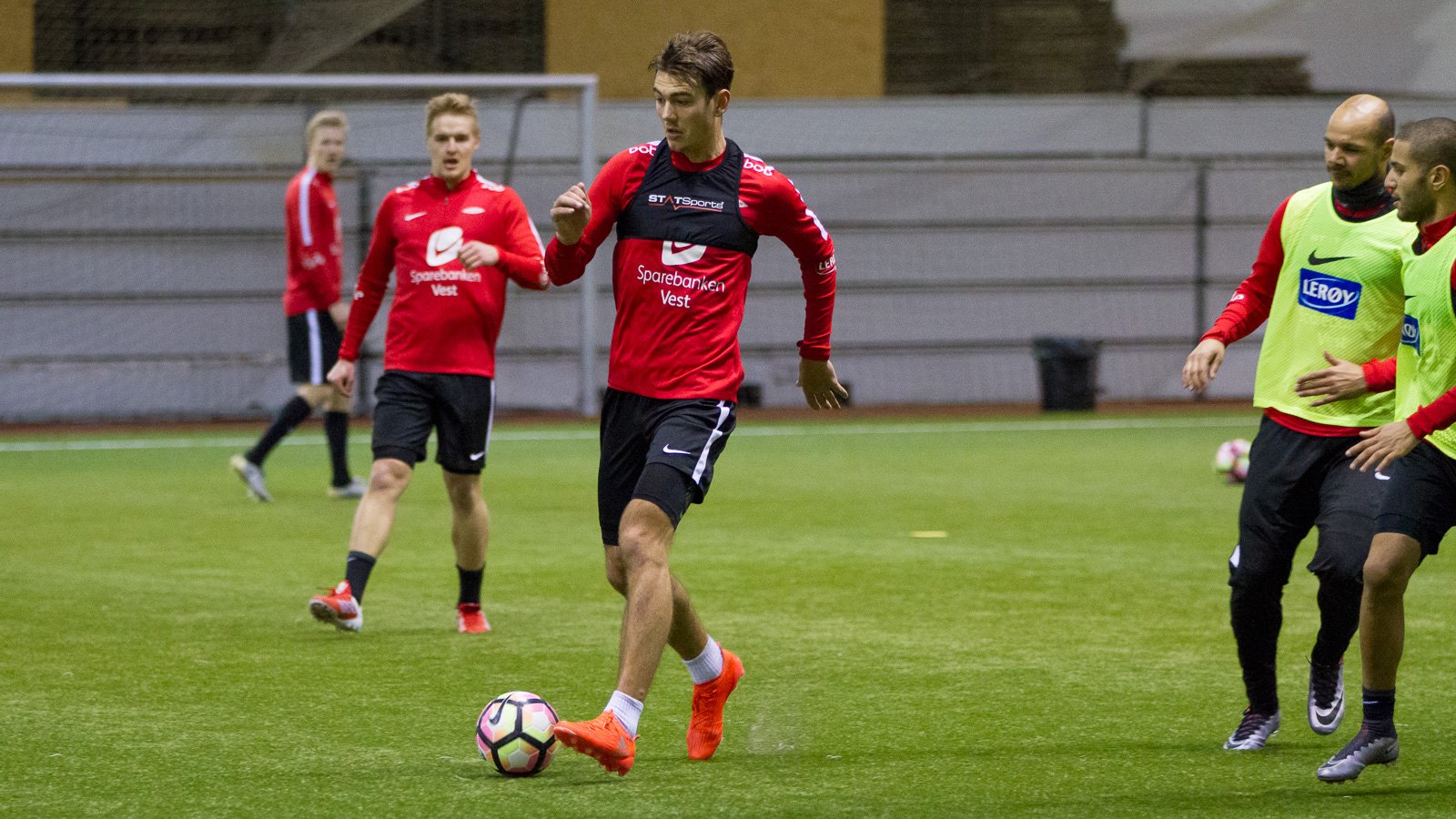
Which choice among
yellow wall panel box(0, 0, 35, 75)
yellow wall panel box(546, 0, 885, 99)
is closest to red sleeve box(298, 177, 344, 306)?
yellow wall panel box(0, 0, 35, 75)

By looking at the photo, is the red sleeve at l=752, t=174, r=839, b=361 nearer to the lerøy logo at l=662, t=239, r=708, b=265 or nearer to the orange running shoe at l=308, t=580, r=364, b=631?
the lerøy logo at l=662, t=239, r=708, b=265

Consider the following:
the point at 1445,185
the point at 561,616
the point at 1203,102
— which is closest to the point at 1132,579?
the point at 561,616

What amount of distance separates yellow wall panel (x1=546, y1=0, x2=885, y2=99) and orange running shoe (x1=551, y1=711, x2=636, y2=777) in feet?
55.9

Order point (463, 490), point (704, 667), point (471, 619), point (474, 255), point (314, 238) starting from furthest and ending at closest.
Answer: point (314, 238)
point (471, 619)
point (463, 490)
point (474, 255)
point (704, 667)

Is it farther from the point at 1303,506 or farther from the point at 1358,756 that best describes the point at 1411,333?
the point at 1358,756

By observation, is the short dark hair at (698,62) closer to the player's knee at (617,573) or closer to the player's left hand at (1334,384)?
the player's knee at (617,573)

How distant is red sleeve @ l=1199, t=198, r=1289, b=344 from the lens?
217 inches

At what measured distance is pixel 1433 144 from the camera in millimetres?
4898

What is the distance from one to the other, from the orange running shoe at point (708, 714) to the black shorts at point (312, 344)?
6.89m

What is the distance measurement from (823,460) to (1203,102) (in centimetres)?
960

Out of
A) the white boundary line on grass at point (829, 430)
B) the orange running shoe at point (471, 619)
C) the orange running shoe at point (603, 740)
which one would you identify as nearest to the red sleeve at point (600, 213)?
the orange running shoe at point (603, 740)

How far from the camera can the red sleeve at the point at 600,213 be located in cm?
538

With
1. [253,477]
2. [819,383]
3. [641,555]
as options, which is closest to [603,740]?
[641,555]

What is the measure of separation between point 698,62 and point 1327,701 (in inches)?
104
